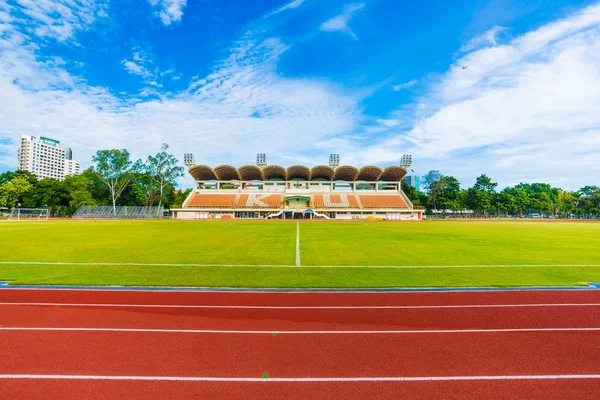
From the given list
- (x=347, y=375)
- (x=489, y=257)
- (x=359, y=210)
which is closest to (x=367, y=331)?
(x=347, y=375)

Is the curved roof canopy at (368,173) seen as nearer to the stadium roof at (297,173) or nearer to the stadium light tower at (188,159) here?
the stadium roof at (297,173)

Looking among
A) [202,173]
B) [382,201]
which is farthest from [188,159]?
[382,201]

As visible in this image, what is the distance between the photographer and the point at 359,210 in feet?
241

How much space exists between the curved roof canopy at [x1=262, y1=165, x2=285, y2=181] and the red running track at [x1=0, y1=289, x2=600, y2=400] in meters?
69.4

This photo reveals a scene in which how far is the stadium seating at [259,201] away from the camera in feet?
248

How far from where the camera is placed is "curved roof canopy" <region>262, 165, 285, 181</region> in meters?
76.5

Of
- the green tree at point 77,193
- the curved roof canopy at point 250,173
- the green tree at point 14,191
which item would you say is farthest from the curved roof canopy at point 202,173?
the green tree at point 14,191

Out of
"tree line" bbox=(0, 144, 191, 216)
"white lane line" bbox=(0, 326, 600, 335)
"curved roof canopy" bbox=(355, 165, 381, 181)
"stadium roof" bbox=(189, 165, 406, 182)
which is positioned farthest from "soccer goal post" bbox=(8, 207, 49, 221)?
"white lane line" bbox=(0, 326, 600, 335)

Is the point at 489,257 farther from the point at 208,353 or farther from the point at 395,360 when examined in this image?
the point at 208,353

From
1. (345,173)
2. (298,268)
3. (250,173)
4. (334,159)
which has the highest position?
(334,159)

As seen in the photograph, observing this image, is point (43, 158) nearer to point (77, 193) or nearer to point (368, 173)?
point (77, 193)

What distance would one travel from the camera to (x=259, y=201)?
77062 millimetres

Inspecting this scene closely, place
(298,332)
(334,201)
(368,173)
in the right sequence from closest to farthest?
1. (298,332)
2. (334,201)
3. (368,173)

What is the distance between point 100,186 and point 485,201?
352 ft
